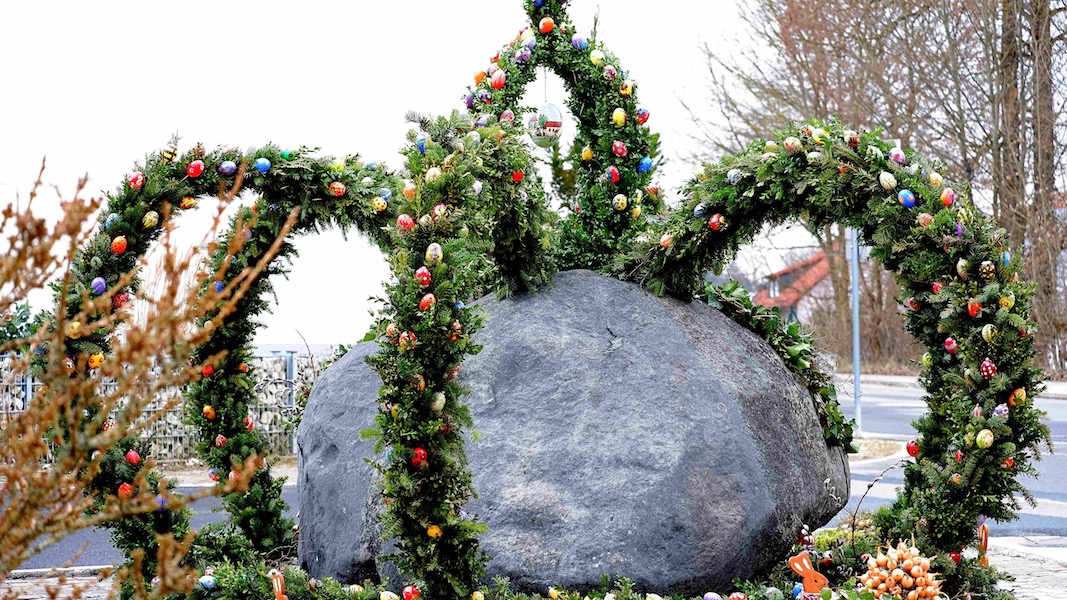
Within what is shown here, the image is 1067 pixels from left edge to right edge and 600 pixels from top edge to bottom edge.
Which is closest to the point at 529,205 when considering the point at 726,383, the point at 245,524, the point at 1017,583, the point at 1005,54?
the point at 726,383

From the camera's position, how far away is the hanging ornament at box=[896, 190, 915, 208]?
4789 mm

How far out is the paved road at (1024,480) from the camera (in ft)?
26.3

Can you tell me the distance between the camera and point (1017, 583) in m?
5.71

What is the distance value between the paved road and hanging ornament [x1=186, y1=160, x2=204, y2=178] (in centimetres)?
497

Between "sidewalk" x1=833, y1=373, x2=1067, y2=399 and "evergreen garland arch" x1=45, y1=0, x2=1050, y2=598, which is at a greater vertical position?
"evergreen garland arch" x1=45, y1=0, x2=1050, y2=598

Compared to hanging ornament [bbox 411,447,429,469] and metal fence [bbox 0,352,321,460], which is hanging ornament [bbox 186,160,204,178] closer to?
hanging ornament [bbox 411,447,429,469]

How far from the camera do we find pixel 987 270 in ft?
15.5

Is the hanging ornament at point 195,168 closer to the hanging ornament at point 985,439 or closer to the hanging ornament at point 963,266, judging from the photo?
the hanging ornament at point 963,266

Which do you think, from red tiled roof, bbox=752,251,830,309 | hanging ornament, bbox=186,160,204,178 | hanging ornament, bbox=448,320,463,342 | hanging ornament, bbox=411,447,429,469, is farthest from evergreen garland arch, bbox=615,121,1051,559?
red tiled roof, bbox=752,251,830,309

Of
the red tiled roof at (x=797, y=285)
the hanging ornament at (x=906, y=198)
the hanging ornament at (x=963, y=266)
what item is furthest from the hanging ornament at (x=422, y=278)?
the red tiled roof at (x=797, y=285)

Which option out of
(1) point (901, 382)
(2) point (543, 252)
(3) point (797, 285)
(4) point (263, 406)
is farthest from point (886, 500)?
(3) point (797, 285)

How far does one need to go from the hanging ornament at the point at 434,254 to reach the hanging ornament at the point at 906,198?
91.1 inches

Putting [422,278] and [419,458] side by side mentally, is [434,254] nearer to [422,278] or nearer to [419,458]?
[422,278]

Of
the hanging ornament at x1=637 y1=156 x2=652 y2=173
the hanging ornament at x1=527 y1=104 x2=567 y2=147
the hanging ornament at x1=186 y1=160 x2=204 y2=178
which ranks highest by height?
the hanging ornament at x1=527 y1=104 x2=567 y2=147
